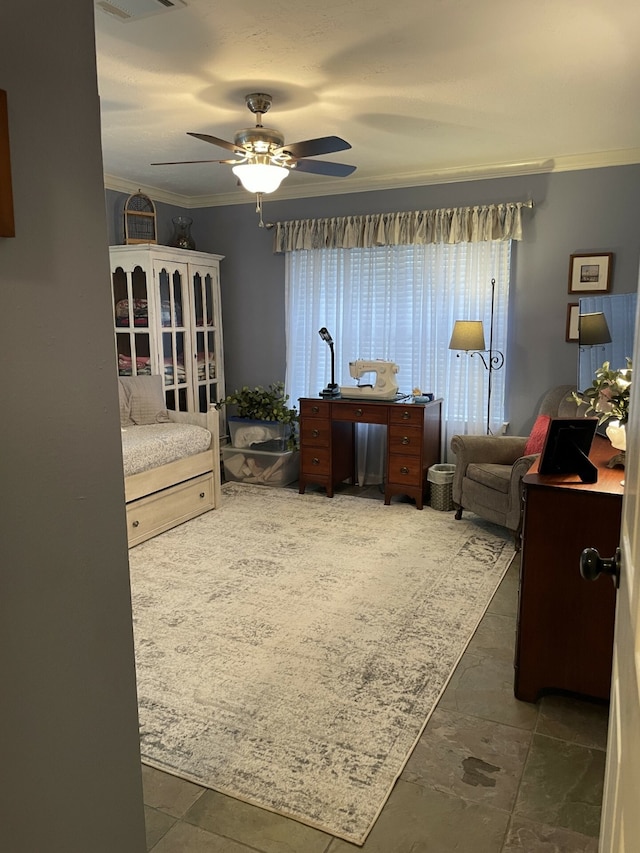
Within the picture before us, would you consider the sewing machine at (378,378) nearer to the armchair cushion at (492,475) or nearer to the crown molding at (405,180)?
the armchair cushion at (492,475)

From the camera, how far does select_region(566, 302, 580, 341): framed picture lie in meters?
4.53

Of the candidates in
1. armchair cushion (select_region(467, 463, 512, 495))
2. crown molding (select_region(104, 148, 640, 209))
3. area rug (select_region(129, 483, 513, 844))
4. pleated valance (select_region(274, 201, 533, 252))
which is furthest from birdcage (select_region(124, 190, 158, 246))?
armchair cushion (select_region(467, 463, 512, 495))

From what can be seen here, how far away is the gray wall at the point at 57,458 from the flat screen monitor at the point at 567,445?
1.65m

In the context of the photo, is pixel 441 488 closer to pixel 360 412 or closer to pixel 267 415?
pixel 360 412

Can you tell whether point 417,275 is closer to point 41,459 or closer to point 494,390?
point 494,390

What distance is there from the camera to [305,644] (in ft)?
9.06

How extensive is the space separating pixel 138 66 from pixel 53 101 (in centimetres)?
200

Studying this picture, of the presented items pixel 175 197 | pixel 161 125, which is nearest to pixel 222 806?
pixel 161 125

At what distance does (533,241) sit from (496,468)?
172 cm

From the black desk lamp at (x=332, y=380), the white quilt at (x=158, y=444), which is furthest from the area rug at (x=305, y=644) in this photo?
the black desk lamp at (x=332, y=380)

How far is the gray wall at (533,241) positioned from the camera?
4.34m

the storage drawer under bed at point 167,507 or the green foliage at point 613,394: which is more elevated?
the green foliage at point 613,394

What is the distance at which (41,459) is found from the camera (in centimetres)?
110

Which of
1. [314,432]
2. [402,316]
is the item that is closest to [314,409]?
[314,432]
